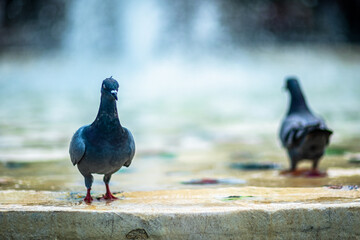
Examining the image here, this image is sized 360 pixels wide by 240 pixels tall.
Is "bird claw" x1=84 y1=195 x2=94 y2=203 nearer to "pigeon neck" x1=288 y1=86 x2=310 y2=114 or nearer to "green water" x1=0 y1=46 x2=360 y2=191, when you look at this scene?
"green water" x1=0 y1=46 x2=360 y2=191

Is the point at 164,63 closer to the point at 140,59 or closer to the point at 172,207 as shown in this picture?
the point at 140,59

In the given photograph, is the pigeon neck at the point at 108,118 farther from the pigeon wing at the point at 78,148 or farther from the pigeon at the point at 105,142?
the pigeon wing at the point at 78,148

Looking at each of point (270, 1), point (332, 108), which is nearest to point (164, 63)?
point (332, 108)

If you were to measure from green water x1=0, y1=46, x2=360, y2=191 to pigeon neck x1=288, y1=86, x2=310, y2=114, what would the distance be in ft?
1.93

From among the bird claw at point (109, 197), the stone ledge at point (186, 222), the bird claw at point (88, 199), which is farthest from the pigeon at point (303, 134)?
the bird claw at point (88, 199)

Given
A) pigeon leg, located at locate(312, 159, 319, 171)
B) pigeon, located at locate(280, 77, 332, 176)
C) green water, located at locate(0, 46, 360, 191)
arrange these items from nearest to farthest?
pigeon, located at locate(280, 77, 332, 176), pigeon leg, located at locate(312, 159, 319, 171), green water, located at locate(0, 46, 360, 191)

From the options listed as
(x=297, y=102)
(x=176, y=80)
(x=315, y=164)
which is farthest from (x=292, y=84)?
(x=176, y=80)

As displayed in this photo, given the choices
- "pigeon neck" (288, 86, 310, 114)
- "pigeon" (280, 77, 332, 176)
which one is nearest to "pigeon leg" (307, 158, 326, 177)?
"pigeon" (280, 77, 332, 176)

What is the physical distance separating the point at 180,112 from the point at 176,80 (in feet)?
10.4

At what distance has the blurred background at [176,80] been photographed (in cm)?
579

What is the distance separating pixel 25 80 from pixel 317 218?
12.3 m

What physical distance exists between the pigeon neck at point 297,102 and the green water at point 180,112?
0.59 metres

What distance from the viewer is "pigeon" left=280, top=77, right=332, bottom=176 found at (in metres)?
4.62

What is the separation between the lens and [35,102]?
1209 centimetres
